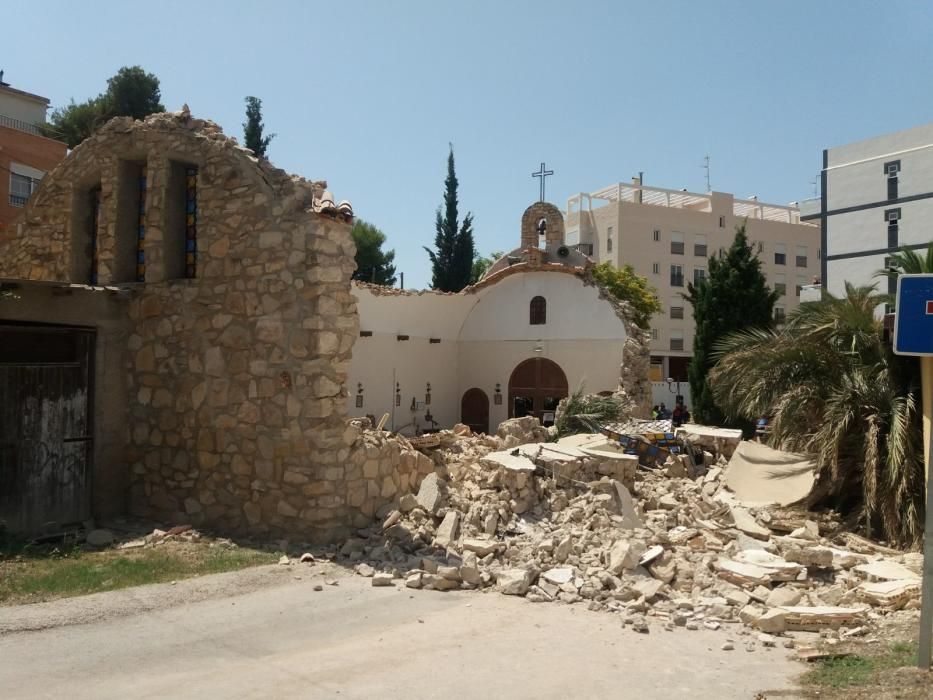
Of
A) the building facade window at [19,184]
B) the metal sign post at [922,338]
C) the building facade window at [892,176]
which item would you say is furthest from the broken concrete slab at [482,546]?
the building facade window at [892,176]

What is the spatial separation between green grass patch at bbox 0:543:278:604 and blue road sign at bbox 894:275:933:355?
666 centimetres

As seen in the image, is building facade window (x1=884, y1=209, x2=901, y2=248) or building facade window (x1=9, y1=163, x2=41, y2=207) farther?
building facade window (x1=884, y1=209, x2=901, y2=248)

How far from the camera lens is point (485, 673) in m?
5.79

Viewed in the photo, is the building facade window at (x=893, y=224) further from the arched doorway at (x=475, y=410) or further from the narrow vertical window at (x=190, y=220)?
the narrow vertical window at (x=190, y=220)

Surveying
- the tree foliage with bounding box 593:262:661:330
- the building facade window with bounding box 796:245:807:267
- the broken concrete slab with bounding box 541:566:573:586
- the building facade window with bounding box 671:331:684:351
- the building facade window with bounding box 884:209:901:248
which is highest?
the building facade window with bounding box 796:245:807:267

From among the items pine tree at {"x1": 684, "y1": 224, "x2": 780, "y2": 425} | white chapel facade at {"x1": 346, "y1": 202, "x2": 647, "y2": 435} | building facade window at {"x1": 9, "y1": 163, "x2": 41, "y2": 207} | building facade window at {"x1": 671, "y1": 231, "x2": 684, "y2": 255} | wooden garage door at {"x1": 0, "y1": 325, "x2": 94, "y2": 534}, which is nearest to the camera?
wooden garage door at {"x1": 0, "y1": 325, "x2": 94, "y2": 534}

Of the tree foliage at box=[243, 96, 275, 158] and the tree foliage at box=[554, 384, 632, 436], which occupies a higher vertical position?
the tree foliage at box=[243, 96, 275, 158]

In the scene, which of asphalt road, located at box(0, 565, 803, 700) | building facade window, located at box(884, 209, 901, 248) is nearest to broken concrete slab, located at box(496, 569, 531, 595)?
asphalt road, located at box(0, 565, 803, 700)

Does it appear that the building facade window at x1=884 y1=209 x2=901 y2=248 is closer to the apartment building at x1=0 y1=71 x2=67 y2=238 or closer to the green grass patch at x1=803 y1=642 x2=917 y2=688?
the green grass patch at x1=803 y1=642 x2=917 y2=688

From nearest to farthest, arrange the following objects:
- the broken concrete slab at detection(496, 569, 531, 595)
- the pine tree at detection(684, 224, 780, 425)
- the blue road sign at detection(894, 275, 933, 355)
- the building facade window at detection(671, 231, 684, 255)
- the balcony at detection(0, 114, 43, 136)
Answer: the blue road sign at detection(894, 275, 933, 355)
the broken concrete slab at detection(496, 569, 531, 595)
the pine tree at detection(684, 224, 780, 425)
the balcony at detection(0, 114, 43, 136)
the building facade window at detection(671, 231, 684, 255)

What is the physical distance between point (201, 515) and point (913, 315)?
8.32m

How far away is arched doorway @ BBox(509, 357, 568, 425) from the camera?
22.6 m

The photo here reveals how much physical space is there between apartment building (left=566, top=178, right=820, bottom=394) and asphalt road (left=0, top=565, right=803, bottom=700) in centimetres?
3779

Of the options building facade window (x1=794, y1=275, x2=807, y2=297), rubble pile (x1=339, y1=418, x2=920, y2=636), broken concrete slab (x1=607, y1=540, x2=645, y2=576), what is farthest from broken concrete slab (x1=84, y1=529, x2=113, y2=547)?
building facade window (x1=794, y1=275, x2=807, y2=297)
